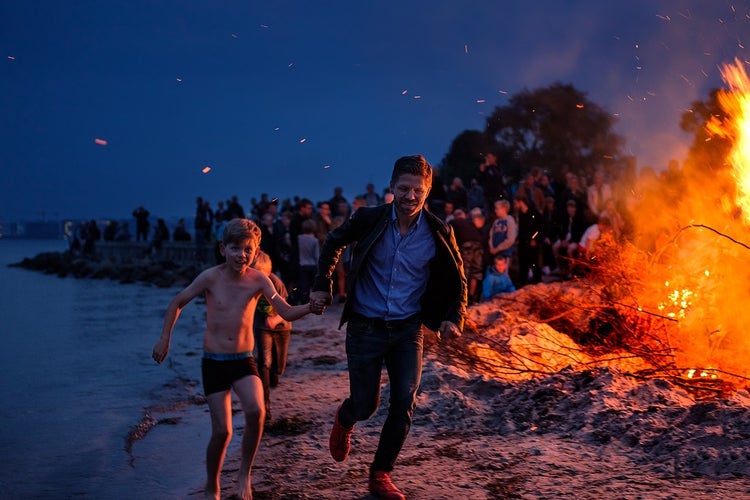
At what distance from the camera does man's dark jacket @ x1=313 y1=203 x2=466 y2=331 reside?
4875 millimetres

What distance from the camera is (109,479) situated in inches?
234

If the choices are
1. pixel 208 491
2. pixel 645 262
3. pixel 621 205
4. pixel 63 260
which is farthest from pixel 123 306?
pixel 63 260

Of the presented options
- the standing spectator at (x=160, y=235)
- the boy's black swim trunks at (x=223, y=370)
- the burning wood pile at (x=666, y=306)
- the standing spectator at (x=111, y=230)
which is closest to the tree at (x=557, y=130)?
the burning wood pile at (x=666, y=306)

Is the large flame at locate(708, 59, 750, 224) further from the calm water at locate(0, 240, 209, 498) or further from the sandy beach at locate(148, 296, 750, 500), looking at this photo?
the calm water at locate(0, 240, 209, 498)

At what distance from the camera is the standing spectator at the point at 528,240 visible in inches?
526

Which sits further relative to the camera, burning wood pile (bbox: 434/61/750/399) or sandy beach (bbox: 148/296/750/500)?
burning wood pile (bbox: 434/61/750/399)

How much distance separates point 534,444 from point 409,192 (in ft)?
7.21

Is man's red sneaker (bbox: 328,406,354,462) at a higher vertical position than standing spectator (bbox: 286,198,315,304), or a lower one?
lower

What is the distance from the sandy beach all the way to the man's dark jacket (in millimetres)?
1121

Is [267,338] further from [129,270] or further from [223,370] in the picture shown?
[129,270]

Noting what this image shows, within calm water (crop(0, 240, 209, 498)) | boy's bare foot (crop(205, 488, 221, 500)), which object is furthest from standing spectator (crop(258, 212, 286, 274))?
boy's bare foot (crop(205, 488, 221, 500))

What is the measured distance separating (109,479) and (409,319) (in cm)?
274

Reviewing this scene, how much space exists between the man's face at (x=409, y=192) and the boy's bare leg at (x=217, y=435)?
155 centimetres

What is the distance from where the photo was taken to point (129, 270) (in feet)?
114
